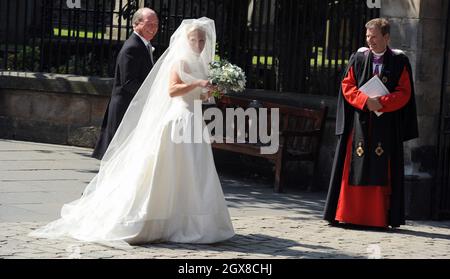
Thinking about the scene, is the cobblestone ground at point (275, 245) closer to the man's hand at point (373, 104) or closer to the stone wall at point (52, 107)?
the man's hand at point (373, 104)

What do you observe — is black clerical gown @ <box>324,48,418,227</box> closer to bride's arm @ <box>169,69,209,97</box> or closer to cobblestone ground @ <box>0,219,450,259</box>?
cobblestone ground @ <box>0,219,450,259</box>

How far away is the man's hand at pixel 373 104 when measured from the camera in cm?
968

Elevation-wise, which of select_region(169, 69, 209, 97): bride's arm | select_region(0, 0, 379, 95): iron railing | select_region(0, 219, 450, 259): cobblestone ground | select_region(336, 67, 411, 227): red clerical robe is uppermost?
select_region(0, 0, 379, 95): iron railing

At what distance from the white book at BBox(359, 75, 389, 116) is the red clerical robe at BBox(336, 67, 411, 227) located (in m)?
0.06

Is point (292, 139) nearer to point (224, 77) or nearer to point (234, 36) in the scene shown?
point (234, 36)

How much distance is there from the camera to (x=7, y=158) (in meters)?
12.9

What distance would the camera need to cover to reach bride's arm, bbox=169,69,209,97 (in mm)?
8609

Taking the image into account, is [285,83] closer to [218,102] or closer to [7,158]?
[218,102]

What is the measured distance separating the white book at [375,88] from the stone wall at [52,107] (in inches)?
210

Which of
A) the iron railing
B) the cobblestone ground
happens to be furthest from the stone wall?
the cobblestone ground

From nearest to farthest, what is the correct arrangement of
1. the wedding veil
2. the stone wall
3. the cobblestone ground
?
1. the cobblestone ground
2. the wedding veil
3. the stone wall

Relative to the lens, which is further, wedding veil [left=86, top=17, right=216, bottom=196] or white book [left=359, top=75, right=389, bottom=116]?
white book [left=359, top=75, right=389, bottom=116]

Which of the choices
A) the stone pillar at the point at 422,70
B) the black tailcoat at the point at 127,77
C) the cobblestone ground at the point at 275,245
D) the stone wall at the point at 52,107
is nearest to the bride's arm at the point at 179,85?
the black tailcoat at the point at 127,77

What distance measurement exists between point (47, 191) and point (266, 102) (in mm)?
3397
